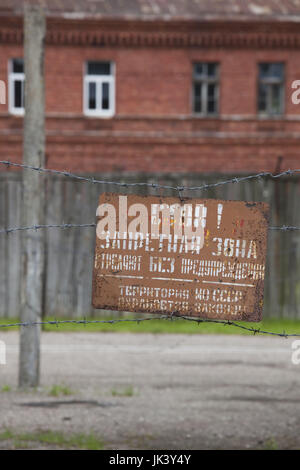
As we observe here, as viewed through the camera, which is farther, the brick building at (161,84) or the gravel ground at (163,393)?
the brick building at (161,84)

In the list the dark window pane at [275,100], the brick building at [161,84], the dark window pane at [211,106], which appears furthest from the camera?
the dark window pane at [275,100]

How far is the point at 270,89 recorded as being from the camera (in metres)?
21.0

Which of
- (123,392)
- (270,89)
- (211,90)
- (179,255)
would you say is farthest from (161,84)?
(179,255)

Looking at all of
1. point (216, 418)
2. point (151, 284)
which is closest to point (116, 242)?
point (151, 284)

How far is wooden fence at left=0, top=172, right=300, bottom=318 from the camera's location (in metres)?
13.2

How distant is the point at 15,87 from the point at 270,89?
678cm

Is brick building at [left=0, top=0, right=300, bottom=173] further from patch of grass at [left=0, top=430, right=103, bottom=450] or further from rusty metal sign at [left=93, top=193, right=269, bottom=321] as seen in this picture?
rusty metal sign at [left=93, top=193, right=269, bottom=321]

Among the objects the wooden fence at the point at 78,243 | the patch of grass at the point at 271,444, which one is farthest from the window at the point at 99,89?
the patch of grass at the point at 271,444

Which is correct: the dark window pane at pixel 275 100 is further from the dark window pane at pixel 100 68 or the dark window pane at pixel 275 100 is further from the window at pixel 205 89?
the dark window pane at pixel 100 68

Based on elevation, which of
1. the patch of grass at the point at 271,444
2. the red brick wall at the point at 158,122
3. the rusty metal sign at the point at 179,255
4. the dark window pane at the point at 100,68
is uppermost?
the dark window pane at the point at 100,68

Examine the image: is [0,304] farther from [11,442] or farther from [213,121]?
[213,121]

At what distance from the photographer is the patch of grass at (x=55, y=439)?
6.13 meters

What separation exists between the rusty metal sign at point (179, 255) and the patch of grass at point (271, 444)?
2.21 m

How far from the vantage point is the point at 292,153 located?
20.4 metres
